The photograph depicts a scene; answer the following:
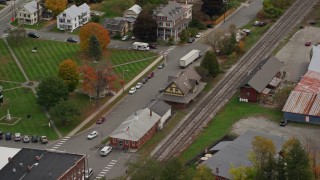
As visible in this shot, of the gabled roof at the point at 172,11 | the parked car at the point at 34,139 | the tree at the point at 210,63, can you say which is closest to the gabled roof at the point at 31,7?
the gabled roof at the point at 172,11

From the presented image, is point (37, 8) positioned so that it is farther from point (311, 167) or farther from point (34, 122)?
point (311, 167)

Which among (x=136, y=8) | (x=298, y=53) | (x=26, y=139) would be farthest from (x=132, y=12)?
(x=26, y=139)

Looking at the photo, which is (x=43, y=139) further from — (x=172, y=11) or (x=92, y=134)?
(x=172, y=11)

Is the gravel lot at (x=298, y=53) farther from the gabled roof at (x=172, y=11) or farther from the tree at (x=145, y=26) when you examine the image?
the tree at (x=145, y=26)

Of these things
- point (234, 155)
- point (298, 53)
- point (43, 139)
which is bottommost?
point (298, 53)

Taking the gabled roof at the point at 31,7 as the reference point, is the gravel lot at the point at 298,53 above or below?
below
